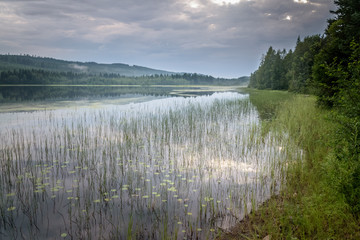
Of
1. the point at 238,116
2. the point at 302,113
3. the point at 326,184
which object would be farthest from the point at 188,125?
the point at 326,184

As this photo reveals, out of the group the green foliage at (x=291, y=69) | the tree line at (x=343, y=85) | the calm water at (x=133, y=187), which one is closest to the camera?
the tree line at (x=343, y=85)

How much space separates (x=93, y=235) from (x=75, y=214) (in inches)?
41.0

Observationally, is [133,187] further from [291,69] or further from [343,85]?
[291,69]

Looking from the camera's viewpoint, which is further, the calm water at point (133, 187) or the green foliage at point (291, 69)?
the green foliage at point (291, 69)

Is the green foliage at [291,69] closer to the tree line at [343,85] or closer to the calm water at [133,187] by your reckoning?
the tree line at [343,85]

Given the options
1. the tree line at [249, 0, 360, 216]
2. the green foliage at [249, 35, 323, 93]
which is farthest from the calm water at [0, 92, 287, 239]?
the green foliage at [249, 35, 323, 93]

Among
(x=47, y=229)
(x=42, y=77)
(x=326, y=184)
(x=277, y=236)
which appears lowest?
(x=47, y=229)

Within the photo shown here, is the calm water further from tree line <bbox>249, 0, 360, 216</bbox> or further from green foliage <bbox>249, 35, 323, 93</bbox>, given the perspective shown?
green foliage <bbox>249, 35, 323, 93</bbox>

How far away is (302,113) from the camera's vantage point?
17562 millimetres

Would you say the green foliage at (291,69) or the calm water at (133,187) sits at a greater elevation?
the green foliage at (291,69)

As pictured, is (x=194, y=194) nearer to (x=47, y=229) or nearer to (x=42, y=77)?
(x=47, y=229)

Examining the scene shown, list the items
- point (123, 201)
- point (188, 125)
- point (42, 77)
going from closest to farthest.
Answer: point (123, 201)
point (188, 125)
point (42, 77)

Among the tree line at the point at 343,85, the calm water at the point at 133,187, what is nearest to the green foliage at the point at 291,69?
the tree line at the point at 343,85

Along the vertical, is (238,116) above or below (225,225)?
above
